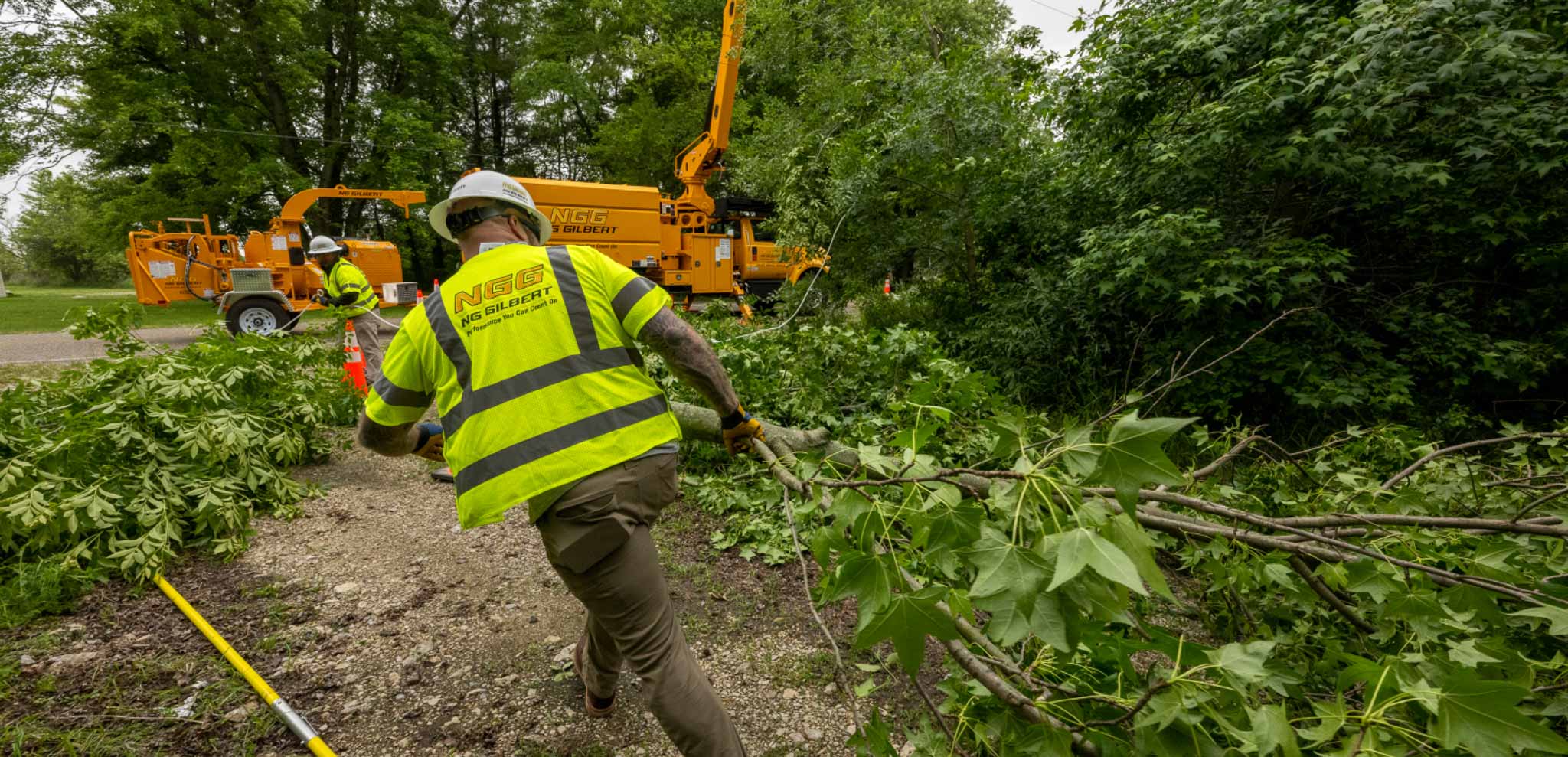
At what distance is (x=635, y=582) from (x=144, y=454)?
11.6 ft

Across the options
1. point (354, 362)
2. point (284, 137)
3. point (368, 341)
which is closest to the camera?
point (368, 341)

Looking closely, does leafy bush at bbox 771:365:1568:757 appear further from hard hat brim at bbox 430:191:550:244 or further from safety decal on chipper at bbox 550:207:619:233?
safety decal on chipper at bbox 550:207:619:233

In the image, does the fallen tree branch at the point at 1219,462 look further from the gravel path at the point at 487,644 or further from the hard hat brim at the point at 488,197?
the hard hat brim at the point at 488,197

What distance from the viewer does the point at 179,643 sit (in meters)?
2.55

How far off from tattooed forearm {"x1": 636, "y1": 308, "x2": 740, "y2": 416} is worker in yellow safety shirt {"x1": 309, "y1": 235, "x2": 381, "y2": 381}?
15.3 ft

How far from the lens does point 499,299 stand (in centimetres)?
175

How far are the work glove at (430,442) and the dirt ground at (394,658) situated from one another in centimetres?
98

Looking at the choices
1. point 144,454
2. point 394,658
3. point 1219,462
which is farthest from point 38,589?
point 1219,462

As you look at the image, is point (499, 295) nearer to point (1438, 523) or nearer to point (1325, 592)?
point (1438, 523)

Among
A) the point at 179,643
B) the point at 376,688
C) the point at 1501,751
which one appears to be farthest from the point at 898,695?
the point at 179,643

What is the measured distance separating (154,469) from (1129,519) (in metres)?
4.68

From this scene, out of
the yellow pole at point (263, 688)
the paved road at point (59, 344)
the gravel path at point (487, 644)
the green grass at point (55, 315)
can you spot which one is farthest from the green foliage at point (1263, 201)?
the green grass at point (55, 315)

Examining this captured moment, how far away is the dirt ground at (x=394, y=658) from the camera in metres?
2.13

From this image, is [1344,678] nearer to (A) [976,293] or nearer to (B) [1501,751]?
(B) [1501,751]
